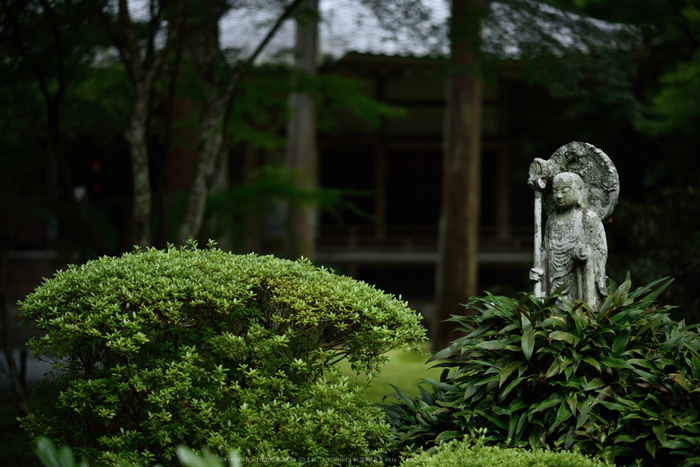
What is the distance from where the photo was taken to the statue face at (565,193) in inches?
201

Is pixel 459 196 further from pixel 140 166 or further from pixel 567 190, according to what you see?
pixel 567 190

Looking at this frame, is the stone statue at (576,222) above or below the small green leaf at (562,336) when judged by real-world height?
above

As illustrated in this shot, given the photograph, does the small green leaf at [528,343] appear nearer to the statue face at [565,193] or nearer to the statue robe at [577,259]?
the statue robe at [577,259]

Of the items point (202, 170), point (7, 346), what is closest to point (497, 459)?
point (202, 170)

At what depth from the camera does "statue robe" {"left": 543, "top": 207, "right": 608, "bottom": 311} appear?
5062 mm

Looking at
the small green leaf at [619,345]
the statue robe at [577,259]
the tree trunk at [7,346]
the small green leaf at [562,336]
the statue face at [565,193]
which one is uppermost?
the statue face at [565,193]

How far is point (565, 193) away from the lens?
201 inches

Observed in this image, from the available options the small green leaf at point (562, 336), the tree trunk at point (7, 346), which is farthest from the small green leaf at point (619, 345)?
the tree trunk at point (7, 346)

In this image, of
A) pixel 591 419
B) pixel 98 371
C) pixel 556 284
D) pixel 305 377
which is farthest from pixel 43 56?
pixel 591 419

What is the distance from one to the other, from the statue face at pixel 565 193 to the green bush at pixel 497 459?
6.48 ft

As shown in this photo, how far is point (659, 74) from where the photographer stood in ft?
47.9

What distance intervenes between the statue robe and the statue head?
84 millimetres

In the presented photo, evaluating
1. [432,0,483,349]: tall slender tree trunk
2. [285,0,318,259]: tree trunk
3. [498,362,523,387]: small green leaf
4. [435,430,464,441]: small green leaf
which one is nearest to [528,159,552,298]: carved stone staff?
[498,362,523,387]: small green leaf

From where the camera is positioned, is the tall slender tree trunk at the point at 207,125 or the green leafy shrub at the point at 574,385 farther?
the tall slender tree trunk at the point at 207,125
